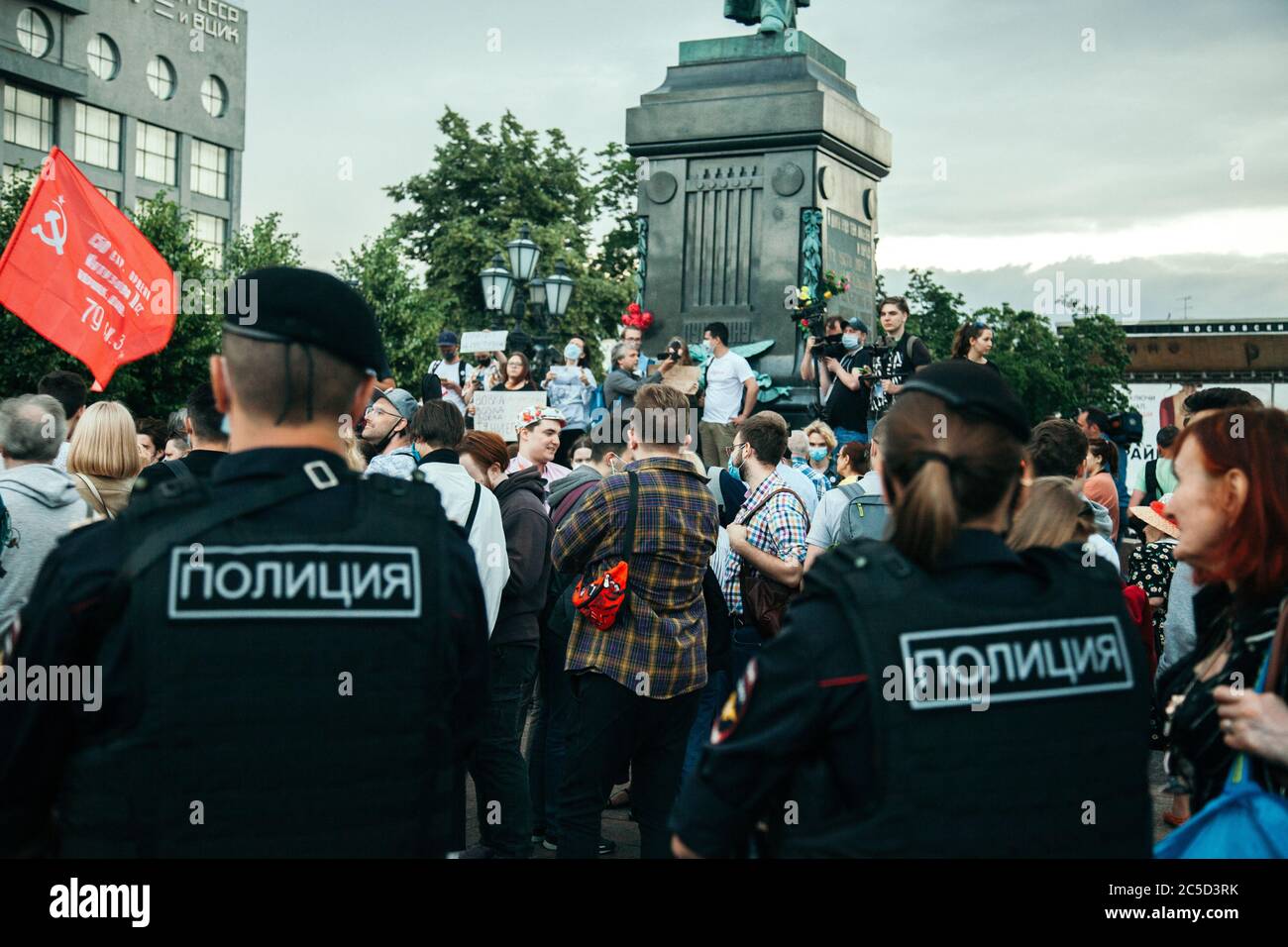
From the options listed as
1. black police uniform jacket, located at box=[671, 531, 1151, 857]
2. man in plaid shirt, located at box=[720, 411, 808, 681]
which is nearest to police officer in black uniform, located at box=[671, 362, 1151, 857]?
black police uniform jacket, located at box=[671, 531, 1151, 857]

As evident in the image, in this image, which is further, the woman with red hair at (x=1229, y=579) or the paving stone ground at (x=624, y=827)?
the paving stone ground at (x=624, y=827)

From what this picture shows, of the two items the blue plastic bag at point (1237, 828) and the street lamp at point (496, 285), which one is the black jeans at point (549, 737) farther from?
the street lamp at point (496, 285)

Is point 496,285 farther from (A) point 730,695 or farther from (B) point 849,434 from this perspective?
(A) point 730,695

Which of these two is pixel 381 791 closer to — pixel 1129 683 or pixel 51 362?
pixel 1129 683

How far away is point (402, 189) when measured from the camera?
47594 mm

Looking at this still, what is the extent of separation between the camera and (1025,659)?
2.29m

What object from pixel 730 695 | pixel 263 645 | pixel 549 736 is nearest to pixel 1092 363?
pixel 549 736

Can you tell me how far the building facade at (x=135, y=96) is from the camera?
4566cm

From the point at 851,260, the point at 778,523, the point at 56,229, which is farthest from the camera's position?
the point at 851,260

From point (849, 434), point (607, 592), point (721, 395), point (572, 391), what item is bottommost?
point (607, 592)

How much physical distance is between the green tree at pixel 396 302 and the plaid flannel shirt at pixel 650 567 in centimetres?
3681

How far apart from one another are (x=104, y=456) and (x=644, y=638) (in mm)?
2437

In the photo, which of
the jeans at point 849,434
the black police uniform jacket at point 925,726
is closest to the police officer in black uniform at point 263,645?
the black police uniform jacket at point 925,726

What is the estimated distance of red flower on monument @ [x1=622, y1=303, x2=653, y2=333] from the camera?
45.8ft
